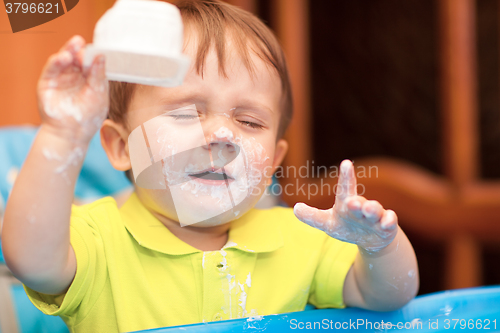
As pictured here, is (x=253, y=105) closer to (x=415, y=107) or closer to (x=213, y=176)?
(x=213, y=176)

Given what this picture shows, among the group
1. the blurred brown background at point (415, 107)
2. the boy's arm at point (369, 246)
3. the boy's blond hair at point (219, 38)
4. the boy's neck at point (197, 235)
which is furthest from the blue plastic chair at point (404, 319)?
the blurred brown background at point (415, 107)

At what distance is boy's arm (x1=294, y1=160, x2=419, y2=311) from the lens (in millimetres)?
349

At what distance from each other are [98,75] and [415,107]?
38.6 inches

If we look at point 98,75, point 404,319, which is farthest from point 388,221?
point 98,75

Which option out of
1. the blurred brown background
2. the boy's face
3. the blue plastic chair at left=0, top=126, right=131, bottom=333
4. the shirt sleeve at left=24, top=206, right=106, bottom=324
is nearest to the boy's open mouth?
the boy's face

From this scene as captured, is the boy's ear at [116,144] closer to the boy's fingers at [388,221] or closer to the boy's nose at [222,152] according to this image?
the boy's nose at [222,152]

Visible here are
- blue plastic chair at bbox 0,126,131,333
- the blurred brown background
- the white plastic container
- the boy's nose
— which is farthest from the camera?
the blurred brown background

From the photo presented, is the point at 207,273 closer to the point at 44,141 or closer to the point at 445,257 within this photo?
the point at 44,141

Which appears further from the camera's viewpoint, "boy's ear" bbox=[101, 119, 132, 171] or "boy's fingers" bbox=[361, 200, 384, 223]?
"boy's ear" bbox=[101, 119, 132, 171]

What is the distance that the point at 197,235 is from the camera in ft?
1.60

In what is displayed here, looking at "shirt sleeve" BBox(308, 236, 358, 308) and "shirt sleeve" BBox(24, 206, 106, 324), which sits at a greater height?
"shirt sleeve" BBox(24, 206, 106, 324)

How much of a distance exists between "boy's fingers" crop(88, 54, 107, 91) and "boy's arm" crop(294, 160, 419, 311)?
0.18 metres

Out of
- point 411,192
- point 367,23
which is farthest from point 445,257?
point 367,23

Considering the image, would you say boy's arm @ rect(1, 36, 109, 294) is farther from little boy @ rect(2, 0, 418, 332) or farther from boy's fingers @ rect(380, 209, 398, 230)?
boy's fingers @ rect(380, 209, 398, 230)
